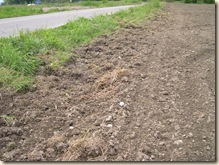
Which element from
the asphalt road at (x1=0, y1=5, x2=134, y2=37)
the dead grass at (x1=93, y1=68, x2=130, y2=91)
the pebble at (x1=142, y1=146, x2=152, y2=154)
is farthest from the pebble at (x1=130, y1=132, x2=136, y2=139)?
the asphalt road at (x1=0, y1=5, x2=134, y2=37)

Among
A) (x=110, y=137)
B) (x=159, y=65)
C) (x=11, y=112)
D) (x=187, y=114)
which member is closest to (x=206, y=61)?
(x=159, y=65)

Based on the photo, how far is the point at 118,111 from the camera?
3.04m

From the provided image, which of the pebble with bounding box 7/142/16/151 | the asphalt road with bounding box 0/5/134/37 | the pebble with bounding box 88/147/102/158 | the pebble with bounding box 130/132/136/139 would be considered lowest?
the pebble with bounding box 7/142/16/151

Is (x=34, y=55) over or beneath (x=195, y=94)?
over

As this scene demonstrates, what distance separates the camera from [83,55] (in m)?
5.36

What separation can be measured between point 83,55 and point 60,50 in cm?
49

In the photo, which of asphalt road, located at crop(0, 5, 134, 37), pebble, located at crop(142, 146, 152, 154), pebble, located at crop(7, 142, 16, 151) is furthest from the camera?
asphalt road, located at crop(0, 5, 134, 37)

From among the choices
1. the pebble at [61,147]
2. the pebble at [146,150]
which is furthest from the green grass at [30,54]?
the pebble at [146,150]

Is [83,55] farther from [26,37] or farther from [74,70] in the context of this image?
[26,37]

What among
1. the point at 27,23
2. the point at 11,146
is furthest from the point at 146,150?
the point at 27,23

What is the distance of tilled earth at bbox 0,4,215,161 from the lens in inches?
95.0

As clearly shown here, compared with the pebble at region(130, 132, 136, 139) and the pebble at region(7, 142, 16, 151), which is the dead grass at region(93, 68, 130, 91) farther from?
the pebble at region(7, 142, 16, 151)

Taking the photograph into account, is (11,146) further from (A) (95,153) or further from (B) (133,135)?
(B) (133,135)

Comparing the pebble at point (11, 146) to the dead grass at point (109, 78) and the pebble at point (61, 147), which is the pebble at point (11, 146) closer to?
the pebble at point (61, 147)
